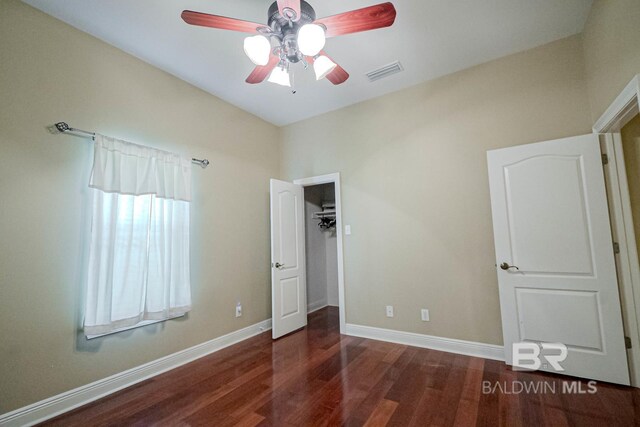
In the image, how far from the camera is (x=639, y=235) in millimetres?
2133

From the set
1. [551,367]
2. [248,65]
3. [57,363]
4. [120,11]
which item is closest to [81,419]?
[57,363]

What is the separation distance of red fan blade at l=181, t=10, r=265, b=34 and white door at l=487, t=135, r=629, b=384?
2426 millimetres

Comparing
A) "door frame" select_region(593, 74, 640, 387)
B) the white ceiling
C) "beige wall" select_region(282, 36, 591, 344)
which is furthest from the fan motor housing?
"door frame" select_region(593, 74, 640, 387)

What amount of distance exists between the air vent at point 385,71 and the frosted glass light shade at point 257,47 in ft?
5.39

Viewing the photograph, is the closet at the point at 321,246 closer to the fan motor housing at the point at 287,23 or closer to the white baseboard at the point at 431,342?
the white baseboard at the point at 431,342

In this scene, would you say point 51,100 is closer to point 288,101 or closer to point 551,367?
point 288,101

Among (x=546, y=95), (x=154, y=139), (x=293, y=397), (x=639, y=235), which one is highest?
(x=546, y=95)

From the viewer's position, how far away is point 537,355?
2.38 metres

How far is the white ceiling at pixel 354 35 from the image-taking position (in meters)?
2.09

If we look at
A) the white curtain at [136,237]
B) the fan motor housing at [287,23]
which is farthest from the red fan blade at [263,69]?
the white curtain at [136,237]

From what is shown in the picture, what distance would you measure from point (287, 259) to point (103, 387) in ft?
7.09

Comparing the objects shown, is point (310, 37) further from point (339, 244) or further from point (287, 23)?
point (339, 244)

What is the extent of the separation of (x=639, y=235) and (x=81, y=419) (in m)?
4.46

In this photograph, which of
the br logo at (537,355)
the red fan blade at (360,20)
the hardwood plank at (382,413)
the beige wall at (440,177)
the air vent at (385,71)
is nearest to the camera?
the red fan blade at (360,20)
